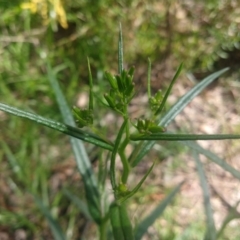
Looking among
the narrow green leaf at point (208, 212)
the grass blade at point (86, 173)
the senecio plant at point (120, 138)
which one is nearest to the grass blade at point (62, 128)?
the senecio plant at point (120, 138)

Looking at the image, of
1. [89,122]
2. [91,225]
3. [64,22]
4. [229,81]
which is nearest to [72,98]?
[64,22]

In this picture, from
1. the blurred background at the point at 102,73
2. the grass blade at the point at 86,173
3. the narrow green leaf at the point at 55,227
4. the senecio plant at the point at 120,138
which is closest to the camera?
the senecio plant at the point at 120,138

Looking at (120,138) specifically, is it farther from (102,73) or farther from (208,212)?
(102,73)

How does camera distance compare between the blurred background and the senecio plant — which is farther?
the blurred background

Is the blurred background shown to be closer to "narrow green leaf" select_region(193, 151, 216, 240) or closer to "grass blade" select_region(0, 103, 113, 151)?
"narrow green leaf" select_region(193, 151, 216, 240)

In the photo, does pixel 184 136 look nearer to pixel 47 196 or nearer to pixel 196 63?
pixel 47 196

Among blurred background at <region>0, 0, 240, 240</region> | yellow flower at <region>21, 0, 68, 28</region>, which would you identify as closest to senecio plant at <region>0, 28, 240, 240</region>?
blurred background at <region>0, 0, 240, 240</region>

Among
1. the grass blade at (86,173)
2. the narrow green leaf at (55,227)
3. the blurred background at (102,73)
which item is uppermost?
the blurred background at (102,73)

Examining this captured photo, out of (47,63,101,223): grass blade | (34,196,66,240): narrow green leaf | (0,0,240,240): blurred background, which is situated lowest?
(34,196,66,240): narrow green leaf

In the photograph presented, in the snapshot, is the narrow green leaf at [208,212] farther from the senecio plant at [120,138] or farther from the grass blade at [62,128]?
the grass blade at [62,128]
